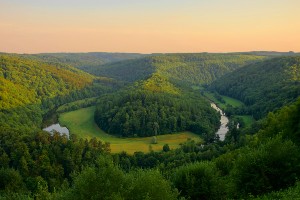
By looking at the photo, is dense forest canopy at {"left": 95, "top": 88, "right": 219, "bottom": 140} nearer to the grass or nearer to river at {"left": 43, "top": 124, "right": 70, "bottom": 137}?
the grass

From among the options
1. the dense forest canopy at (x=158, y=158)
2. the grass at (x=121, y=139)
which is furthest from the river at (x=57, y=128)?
the dense forest canopy at (x=158, y=158)

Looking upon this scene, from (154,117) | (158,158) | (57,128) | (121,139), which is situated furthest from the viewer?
(57,128)

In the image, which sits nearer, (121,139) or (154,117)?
(121,139)

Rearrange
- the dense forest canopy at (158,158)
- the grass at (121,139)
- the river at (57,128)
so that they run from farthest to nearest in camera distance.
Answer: the river at (57,128) < the grass at (121,139) < the dense forest canopy at (158,158)

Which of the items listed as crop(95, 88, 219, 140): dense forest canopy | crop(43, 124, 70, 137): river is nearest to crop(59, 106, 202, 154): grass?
crop(43, 124, 70, 137): river

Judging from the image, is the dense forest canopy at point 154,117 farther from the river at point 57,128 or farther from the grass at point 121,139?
the river at point 57,128

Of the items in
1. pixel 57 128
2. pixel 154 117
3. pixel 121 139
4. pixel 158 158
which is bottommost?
pixel 57 128

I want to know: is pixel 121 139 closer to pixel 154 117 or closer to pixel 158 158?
pixel 154 117

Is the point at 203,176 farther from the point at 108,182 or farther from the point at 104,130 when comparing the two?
the point at 104,130

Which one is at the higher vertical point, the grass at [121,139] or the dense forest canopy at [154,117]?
the dense forest canopy at [154,117]

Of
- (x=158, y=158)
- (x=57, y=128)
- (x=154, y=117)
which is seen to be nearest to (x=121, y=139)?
(x=154, y=117)

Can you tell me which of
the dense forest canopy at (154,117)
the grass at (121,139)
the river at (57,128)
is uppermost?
the dense forest canopy at (154,117)

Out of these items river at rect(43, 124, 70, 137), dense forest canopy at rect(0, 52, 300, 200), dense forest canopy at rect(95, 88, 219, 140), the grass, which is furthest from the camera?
river at rect(43, 124, 70, 137)

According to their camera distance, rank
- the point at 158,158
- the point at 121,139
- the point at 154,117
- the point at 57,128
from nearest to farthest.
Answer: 1. the point at 158,158
2. the point at 121,139
3. the point at 154,117
4. the point at 57,128
